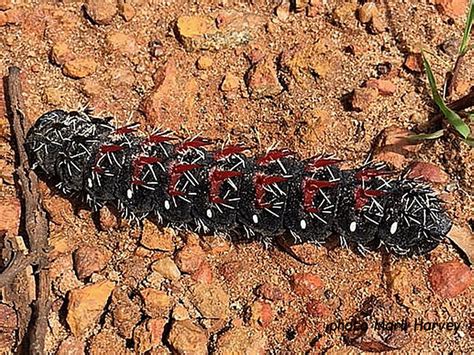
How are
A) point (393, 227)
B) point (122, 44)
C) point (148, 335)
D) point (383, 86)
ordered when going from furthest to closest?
point (122, 44)
point (383, 86)
point (148, 335)
point (393, 227)

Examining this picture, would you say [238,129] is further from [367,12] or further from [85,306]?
[85,306]

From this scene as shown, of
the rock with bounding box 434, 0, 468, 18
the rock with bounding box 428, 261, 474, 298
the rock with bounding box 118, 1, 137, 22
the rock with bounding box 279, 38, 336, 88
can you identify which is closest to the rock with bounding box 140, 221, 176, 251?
the rock with bounding box 279, 38, 336, 88

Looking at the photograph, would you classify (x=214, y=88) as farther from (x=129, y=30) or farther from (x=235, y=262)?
(x=235, y=262)

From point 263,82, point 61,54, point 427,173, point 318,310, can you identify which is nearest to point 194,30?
point 263,82

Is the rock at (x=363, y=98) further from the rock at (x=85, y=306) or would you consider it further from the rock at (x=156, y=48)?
the rock at (x=85, y=306)

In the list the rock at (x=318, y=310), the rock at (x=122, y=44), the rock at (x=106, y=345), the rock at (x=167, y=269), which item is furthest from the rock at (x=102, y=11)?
the rock at (x=318, y=310)

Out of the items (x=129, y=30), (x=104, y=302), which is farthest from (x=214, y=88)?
(x=104, y=302)
